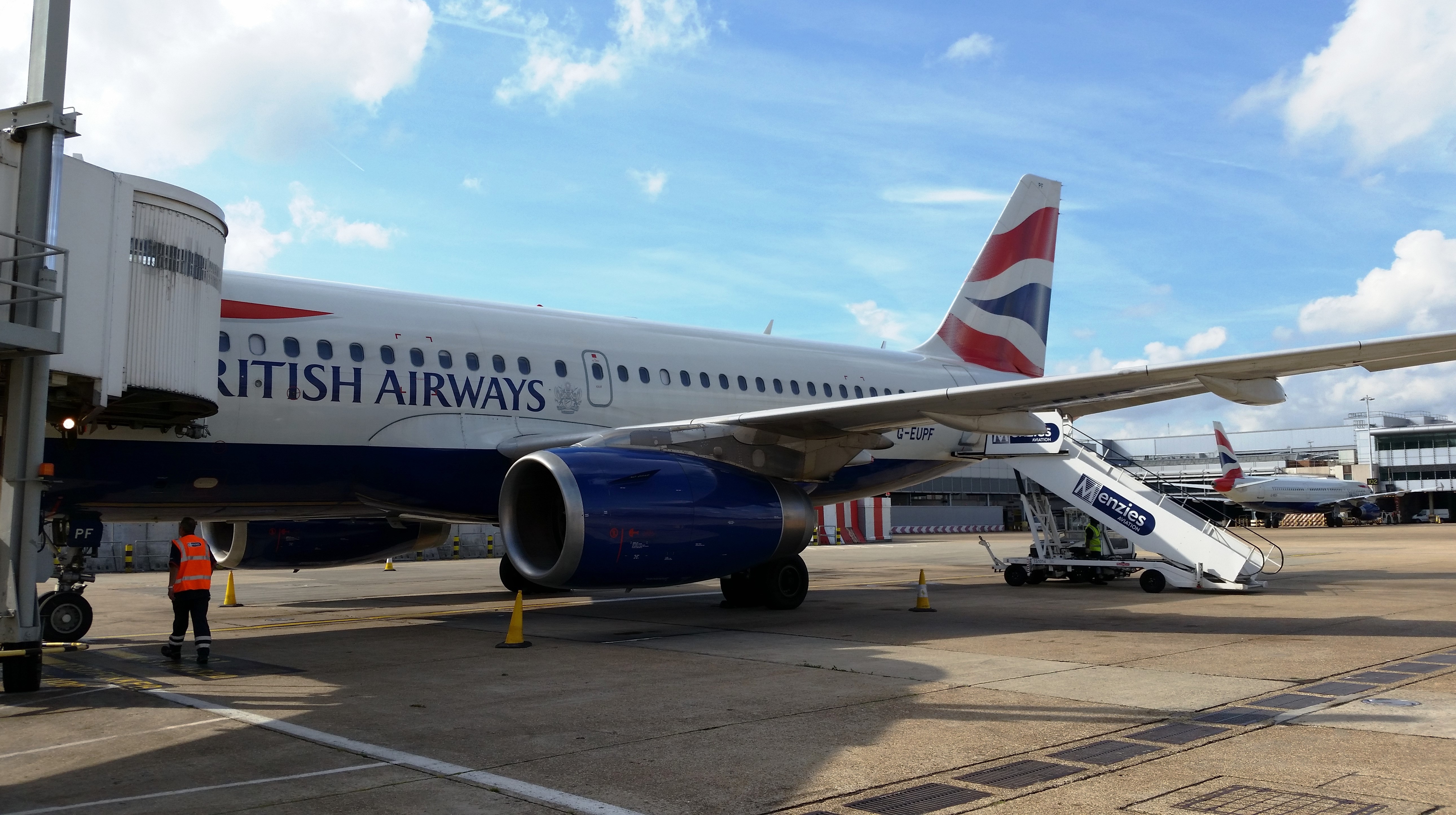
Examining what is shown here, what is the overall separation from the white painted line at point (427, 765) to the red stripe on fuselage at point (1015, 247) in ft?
49.3

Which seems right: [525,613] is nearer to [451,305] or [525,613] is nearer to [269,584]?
[451,305]

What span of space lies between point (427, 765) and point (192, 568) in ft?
16.4

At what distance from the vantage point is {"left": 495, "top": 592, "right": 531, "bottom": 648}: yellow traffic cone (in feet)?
32.8

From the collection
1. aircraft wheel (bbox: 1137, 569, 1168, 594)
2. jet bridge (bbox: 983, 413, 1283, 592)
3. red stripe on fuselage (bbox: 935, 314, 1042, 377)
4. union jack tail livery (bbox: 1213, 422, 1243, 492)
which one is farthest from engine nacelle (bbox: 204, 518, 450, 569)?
union jack tail livery (bbox: 1213, 422, 1243, 492)

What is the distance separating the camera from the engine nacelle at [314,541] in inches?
537

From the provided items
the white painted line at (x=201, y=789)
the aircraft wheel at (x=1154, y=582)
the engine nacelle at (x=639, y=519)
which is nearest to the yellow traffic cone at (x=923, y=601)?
the engine nacelle at (x=639, y=519)

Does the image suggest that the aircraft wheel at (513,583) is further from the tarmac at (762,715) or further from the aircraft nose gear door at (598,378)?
the aircraft nose gear door at (598,378)

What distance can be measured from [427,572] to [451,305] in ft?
40.9

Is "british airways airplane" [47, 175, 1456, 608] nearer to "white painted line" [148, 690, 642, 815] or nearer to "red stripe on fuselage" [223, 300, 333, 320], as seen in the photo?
"red stripe on fuselage" [223, 300, 333, 320]

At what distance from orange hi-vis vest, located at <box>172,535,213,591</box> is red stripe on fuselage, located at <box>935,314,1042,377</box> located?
13.1m

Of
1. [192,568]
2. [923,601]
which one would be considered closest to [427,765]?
[192,568]

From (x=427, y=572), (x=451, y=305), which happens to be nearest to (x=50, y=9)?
(x=451, y=305)

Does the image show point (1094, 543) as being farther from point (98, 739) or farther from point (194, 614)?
point (98, 739)

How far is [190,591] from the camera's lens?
29.7ft
